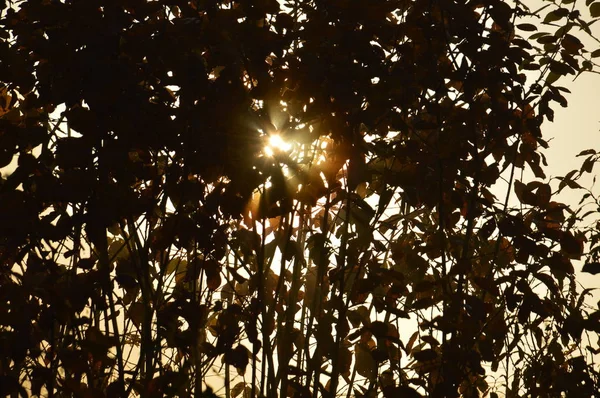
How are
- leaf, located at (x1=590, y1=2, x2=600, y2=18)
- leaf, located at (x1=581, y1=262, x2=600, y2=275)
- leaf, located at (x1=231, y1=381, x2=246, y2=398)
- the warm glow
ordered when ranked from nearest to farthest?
the warm glow < leaf, located at (x1=581, y1=262, x2=600, y2=275) < leaf, located at (x1=590, y1=2, x2=600, y2=18) < leaf, located at (x1=231, y1=381, x2=246, y2=398)

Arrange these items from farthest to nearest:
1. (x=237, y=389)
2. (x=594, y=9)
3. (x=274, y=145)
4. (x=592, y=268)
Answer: (x=237, y=389) → (x=594, y=9) → (x=592, y=268) → (x=274, y=145)

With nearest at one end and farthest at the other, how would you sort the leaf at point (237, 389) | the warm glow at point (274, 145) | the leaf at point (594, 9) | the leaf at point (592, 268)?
1. the warm glow at point (274, 145)
2. the leaf at point (592, 268)
3. the leaf at point (594, 9)
4. the leaf at point (237, 389)

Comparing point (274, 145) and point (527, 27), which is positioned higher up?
point (527, 27)

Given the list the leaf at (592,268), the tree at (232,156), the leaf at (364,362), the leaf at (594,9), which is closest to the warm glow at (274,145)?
the tree at (232,156)

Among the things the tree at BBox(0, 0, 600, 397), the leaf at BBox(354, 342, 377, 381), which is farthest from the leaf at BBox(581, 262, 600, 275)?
the leaf at BBox(354, 342, 377, 381)

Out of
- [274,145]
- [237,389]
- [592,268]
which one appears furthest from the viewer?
[237,389]

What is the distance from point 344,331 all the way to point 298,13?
3.17ft

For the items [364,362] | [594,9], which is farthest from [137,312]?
[594,9]

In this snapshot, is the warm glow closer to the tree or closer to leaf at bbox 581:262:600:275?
the tree

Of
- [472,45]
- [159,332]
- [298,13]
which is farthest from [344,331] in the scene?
[298,13]

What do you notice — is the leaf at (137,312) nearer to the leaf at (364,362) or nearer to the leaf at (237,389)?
the leaf at (237,389)

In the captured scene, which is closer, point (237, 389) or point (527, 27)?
point (527, 27)

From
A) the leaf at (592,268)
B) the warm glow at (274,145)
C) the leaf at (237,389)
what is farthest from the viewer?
the leaf at (237,389)

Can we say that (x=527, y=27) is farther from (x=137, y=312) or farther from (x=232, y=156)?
(x=137, y=312)
